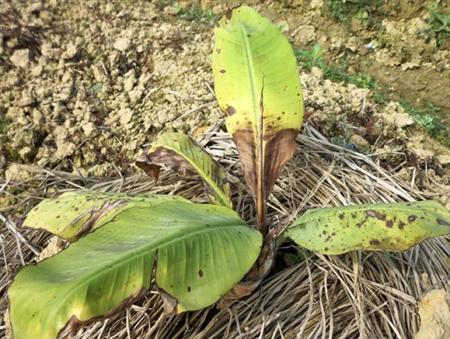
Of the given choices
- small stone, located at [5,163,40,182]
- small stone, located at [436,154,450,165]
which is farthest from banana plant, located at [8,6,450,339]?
small stone, located at [436,154,450,165]

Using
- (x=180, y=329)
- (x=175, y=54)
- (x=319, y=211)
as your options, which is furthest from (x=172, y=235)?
(x=175, y=54)

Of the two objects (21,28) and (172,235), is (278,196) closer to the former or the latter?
(172,235)

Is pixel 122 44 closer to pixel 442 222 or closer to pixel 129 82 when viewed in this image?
pixel 129 82

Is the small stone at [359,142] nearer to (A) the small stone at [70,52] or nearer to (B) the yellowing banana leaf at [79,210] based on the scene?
(B) the yellowing banana leaf at [79,210]

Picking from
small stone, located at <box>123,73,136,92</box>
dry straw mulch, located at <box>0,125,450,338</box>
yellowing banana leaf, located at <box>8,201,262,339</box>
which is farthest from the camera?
small stone, located at <box>123,73,136,92</box>

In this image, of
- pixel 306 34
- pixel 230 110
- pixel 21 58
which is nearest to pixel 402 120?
pixel 306 34

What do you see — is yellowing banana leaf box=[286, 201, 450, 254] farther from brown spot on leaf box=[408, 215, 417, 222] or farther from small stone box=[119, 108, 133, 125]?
small stone box=[119, 108, 133, 125]
